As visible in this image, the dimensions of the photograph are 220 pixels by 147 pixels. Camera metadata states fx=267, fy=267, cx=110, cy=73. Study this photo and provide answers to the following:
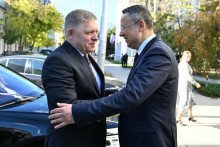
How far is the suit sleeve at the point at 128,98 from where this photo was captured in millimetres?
1729

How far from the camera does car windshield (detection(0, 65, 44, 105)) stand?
3.16 metres

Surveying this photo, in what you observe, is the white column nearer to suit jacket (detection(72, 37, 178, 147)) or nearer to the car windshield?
the car windshield

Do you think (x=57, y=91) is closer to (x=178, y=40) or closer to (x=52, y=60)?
(x=52, y=60)

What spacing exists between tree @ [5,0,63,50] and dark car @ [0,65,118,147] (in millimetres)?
31897

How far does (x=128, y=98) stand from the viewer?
5.70 feet

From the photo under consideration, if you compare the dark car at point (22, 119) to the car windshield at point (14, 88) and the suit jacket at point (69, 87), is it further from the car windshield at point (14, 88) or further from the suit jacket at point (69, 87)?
the suit jacket at point (69, 87)

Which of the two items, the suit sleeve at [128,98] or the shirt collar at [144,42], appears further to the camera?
the shirt collar at [144,42]

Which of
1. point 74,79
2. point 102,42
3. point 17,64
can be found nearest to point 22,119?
point 74,79

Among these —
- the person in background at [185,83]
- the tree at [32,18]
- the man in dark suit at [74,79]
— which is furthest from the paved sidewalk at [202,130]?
the tree at [32,18]

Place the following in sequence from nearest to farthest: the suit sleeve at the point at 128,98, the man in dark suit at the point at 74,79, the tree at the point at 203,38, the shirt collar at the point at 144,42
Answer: the suit sleeve at the point at 128,98 < the man in dark suit at the point at 74,79 < the shirt collar at the point at 144,42 < the tree at the point at 203,38

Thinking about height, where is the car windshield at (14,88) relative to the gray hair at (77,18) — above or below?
below

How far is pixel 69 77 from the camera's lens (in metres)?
1.86

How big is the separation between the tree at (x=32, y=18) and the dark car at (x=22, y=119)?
105 ft

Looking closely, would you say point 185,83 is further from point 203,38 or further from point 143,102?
point 203,38
